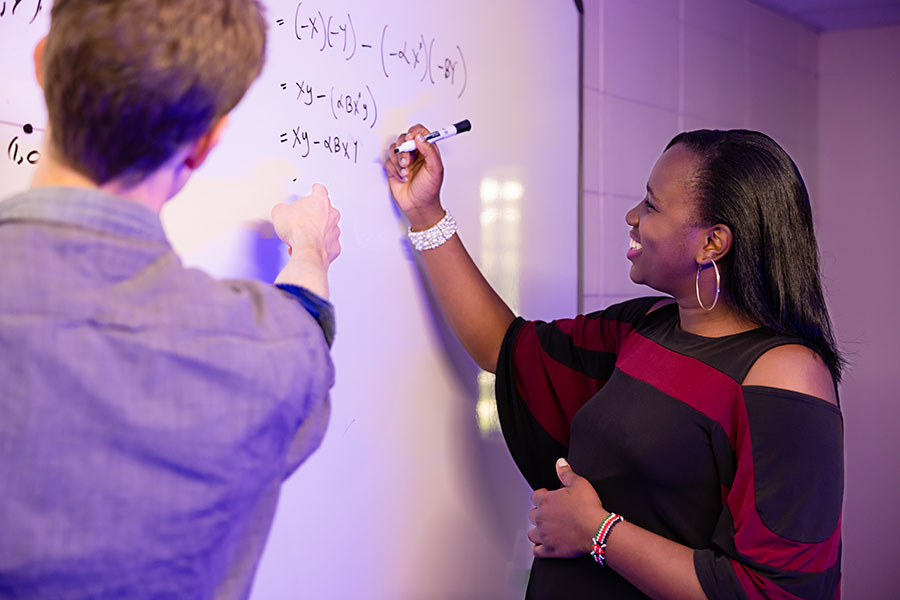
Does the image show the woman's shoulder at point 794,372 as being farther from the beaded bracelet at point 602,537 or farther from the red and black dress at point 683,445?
the beaded bracelet at point 602,537

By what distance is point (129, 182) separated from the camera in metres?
0.54

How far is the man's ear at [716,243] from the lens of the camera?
41.0 inches

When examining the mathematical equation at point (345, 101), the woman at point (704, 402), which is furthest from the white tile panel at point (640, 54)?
the mathematical equation at point (345, 101)

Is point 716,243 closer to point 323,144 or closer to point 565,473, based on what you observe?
point 565,473

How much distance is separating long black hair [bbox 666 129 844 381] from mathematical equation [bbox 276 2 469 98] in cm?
44

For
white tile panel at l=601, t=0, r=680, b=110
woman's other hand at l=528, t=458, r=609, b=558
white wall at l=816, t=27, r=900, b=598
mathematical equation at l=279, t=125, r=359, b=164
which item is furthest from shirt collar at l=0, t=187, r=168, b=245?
white wall at l=816, t=27, r=900, b=598

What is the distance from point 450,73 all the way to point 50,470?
92cm

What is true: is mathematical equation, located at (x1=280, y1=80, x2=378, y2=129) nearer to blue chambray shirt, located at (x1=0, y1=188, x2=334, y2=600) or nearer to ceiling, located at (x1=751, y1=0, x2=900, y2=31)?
blue chambray shirt, located at (x1=0, y1=188, x2=334, y2=600)

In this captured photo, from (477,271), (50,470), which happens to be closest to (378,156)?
(477,271)

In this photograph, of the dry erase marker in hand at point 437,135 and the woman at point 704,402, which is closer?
the woman at point 704,402

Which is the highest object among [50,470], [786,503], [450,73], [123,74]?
[450,73]

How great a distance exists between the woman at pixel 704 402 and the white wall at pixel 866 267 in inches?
58.4

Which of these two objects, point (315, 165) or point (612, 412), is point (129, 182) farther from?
point (612, 412)

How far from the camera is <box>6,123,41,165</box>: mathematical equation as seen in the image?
76cm
